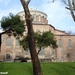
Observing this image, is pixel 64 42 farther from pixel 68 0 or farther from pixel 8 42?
pixel 68 0

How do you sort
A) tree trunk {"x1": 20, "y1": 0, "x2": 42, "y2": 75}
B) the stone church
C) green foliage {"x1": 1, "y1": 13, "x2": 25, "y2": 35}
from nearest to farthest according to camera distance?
tree trunk {"x1": 20, "y1": 0, "x2": 42, "y2": 75} → green foliage {"x1": 1, "y1": 13, "x2": 25, "y2": 35} → the stone church

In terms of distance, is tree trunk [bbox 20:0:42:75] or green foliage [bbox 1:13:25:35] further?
green foliage [bbox 1:13:25:35]

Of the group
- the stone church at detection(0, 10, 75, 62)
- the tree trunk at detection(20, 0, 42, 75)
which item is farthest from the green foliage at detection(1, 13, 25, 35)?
the stone church at detection(0, 10, 75, 62)

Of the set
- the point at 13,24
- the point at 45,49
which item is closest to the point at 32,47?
the point at 13,24

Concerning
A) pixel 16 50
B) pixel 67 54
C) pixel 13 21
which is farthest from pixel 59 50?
pixel 13 21

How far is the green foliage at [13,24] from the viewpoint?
25667mm

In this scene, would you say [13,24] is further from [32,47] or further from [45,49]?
[45,49]

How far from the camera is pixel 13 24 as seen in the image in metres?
26.5

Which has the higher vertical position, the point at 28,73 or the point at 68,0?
the point at 68,0

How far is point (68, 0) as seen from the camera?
1622 cm

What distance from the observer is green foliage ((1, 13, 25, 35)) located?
25.7 m

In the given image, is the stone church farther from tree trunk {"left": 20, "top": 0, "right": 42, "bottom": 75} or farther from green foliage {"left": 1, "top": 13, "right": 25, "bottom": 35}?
tree trunk {"left": 20, "top": 0, "right": 42, "bottom": 75}

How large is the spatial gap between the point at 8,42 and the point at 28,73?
121ft

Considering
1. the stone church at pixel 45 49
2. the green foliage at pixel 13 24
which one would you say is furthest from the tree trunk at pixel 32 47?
the stone church at pixel 45 49
